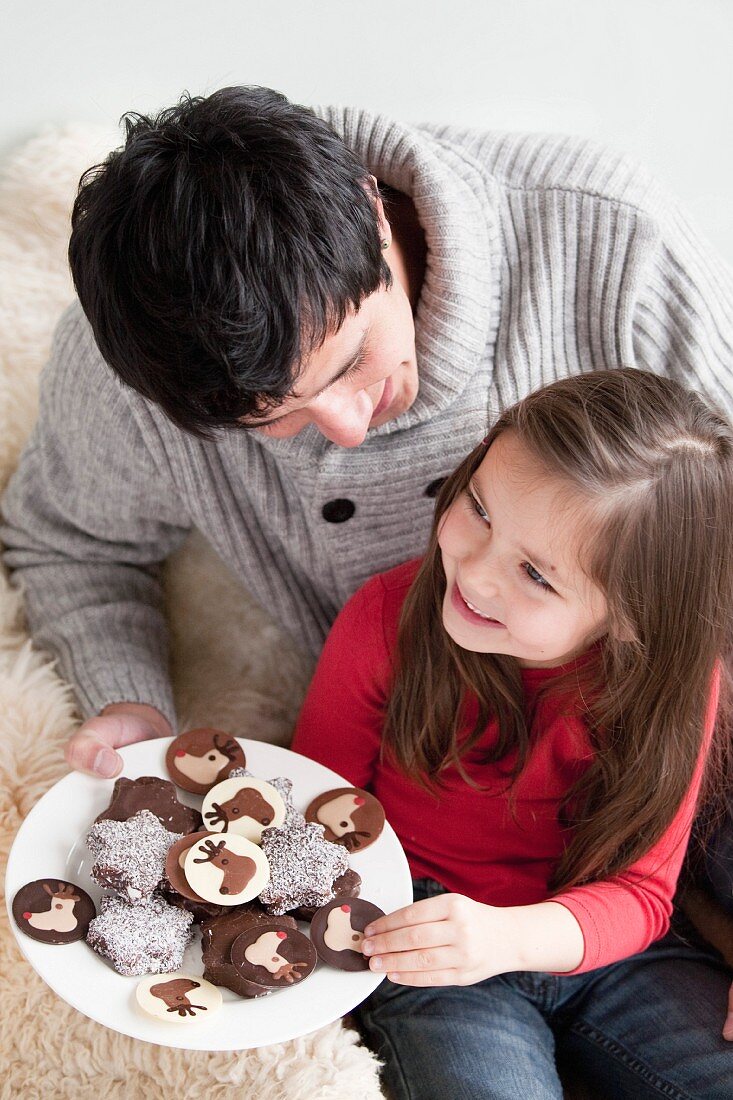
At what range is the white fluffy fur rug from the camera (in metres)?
0.85

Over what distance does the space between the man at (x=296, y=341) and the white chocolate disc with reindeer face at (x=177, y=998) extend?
8.2 inches

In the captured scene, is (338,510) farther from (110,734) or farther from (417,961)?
(417,961)

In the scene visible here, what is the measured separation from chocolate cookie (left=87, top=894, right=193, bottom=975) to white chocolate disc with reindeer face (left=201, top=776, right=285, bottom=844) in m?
0.08

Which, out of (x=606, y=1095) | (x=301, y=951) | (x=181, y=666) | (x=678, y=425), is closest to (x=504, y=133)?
(x=678, y=425)

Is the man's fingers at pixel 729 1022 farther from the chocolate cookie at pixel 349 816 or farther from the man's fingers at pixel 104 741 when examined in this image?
the man's fingers at pixel 104 741

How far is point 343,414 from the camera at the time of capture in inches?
32.1

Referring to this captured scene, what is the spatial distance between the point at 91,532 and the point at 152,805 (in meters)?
0.44

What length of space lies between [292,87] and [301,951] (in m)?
0.96

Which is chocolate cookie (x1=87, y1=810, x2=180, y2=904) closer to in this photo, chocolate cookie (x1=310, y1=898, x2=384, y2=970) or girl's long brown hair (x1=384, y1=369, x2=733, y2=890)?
chocolate cookie (x1=310, y1=898, x2=384, y2=970)

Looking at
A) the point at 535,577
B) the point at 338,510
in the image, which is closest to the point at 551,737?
the point at 535,577

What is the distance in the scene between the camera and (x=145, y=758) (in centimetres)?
90

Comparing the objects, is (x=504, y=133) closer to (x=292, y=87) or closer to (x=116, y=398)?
(x=292, y=87)

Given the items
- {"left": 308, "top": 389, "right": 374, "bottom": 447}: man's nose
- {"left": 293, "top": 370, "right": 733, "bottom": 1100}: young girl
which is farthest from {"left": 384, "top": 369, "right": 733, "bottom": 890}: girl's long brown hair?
{"left": 308, "top": 389, "right": 374, "bottom": 447}: man's nose

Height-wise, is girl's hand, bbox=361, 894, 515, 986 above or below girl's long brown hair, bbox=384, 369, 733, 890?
below
